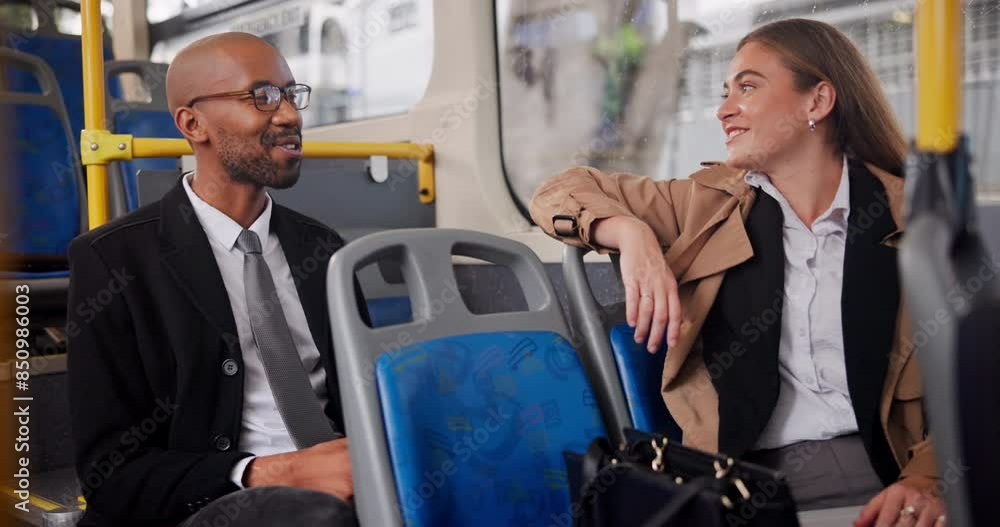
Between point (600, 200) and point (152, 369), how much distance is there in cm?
83

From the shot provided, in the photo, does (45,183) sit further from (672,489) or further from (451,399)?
(672,489)

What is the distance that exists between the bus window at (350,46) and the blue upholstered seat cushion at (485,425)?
207cm

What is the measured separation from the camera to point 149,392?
160cm

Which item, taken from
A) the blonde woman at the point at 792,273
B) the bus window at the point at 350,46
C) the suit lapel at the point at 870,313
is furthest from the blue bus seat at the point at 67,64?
the suit lapel at the point at 870,313

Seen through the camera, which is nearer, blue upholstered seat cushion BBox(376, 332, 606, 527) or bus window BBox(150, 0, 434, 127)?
blue upholstered seat cushion BBox(376, 332, 606, 527)

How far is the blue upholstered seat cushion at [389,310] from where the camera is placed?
285 centimetres

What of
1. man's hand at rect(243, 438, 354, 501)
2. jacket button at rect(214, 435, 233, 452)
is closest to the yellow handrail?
jacket button at rect(214, 435, 233, 452)

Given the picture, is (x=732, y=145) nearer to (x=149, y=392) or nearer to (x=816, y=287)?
(x=816, y=287)

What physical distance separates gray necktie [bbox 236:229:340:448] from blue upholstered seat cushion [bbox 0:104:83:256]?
2.10 meters

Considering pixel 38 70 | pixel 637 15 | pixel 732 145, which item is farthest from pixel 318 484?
pixel 38 70

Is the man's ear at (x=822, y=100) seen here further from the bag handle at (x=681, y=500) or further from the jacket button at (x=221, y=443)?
the jacket button at (x=221, y=443)

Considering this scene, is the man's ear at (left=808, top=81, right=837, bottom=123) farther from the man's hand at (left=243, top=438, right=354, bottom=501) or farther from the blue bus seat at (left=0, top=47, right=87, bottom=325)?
the blue bus seat at (left=0, top=47, right=87, bottom=325)

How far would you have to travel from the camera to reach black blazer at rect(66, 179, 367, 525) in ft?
5.00

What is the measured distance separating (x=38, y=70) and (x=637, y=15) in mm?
2219
